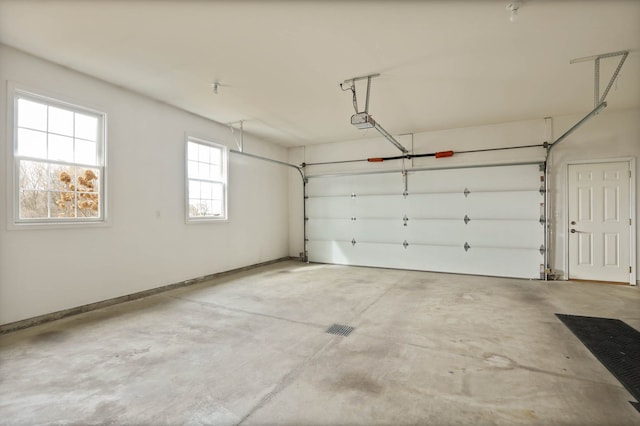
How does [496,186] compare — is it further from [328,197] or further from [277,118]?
[277,118]

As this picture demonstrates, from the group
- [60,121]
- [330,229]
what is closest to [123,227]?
[60,121]

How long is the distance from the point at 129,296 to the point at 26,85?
2712 mm

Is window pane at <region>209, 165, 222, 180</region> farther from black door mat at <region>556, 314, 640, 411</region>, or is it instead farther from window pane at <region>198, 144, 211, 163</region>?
black door mat at <region>556, 314, 640, 411</region>

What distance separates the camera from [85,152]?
362 centimetres

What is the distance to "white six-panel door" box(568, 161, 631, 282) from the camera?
4.80m

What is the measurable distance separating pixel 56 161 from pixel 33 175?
26 cm

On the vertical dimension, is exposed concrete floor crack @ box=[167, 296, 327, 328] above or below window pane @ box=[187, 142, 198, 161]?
below

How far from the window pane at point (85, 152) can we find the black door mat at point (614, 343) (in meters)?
5.48

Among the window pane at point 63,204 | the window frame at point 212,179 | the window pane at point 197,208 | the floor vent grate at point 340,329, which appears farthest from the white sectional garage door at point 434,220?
the window pane at point 63,204

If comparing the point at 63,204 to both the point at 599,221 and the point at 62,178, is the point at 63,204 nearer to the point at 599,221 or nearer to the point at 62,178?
the point at 62,178

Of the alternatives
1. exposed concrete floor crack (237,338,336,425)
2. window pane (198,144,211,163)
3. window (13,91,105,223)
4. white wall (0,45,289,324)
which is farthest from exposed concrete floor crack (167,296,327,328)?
window pane (198,144,211,163)

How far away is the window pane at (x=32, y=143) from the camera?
10.1ft

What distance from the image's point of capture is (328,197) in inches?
278

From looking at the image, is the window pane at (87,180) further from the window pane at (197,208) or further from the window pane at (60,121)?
the window pane at (197,208)
